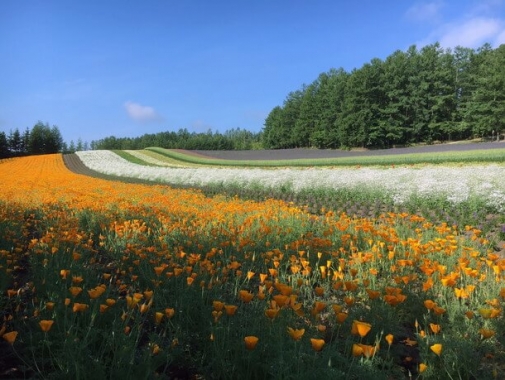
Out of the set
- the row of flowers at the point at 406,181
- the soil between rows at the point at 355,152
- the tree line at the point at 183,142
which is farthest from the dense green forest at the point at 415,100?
the row of flowers at the point at 406,181

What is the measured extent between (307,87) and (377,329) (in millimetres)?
72217

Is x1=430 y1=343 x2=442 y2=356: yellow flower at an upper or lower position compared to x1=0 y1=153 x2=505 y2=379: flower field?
upper

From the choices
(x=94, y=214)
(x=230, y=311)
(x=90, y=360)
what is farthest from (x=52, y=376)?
(x=94, y=214)

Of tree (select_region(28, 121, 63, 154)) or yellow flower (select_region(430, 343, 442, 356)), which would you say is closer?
yellow flower (select_region(430, 343, 442, 356))

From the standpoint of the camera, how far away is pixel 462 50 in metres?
56.0

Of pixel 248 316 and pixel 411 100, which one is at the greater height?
pixel 411 100

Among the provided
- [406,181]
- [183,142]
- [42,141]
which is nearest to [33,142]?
[42,141]

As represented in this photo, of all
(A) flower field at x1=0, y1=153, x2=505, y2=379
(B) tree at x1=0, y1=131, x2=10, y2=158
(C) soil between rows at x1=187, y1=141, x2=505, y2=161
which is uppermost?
(B) tree at x1=0, y1=131, x2=10, y2=158

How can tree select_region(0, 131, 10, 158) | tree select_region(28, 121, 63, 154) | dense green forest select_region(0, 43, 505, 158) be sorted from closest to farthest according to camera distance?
dense green forest select_region(0, 43, 505, 158), tree select_region(0, 131, 10, 158), tree select_region(28, 121, 63, 154)

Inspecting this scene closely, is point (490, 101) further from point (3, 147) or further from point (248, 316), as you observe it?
point (3, 147)

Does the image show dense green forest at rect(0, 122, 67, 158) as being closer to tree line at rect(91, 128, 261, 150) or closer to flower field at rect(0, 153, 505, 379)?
tree line at rect(91, 128, 261, 150)

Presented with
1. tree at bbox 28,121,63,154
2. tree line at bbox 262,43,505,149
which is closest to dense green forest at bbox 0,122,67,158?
tree at bbox 28,121,63,154

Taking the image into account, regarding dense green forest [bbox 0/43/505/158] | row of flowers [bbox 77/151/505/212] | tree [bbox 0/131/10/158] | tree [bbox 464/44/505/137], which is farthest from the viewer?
tree [bbox 0/131/10/158]

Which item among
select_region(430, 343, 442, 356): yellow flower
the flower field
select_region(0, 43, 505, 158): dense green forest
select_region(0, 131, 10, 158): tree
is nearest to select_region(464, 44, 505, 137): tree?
select_region(0, 43, 505, 158): dense green forest
